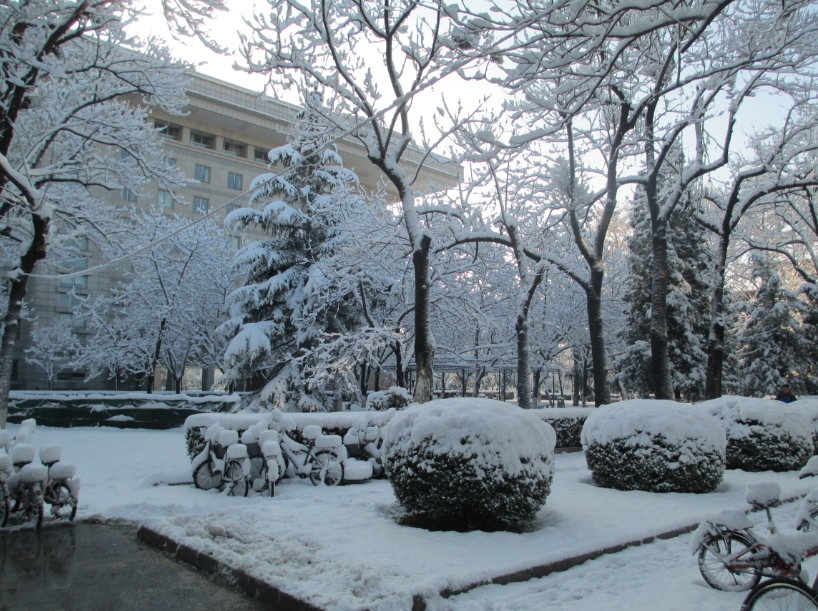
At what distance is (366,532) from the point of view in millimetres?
5988

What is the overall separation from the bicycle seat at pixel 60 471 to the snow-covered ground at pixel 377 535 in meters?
0.76

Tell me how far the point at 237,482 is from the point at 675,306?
2536 centimetres

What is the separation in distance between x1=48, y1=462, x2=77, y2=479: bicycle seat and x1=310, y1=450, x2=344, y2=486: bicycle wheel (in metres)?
3.87

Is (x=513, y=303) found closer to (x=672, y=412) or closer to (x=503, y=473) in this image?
(x=672, y=412)

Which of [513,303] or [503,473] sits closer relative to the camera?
[503,473]

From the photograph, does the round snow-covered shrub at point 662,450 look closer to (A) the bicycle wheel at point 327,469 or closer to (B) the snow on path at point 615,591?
(B) the snow on path at point 615,591

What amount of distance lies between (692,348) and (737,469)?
19.3 metres

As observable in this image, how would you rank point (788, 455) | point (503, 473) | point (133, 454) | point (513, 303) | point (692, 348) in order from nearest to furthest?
point (503, 473) < point (788, 455) < point (133, 454) < point (513, 303) < point (692, 348)

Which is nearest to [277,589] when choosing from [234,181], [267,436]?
[267,436]

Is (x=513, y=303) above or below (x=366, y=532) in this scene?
above

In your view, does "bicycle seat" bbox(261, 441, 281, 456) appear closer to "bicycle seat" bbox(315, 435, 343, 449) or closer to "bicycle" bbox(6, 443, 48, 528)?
"bicycle seat" bbox(315, 435, 343, 449)

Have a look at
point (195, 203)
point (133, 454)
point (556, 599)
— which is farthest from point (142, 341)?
point (556, 599)

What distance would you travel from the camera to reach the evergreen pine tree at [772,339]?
104 feet

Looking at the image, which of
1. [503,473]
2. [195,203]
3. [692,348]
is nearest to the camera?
[503,473]
